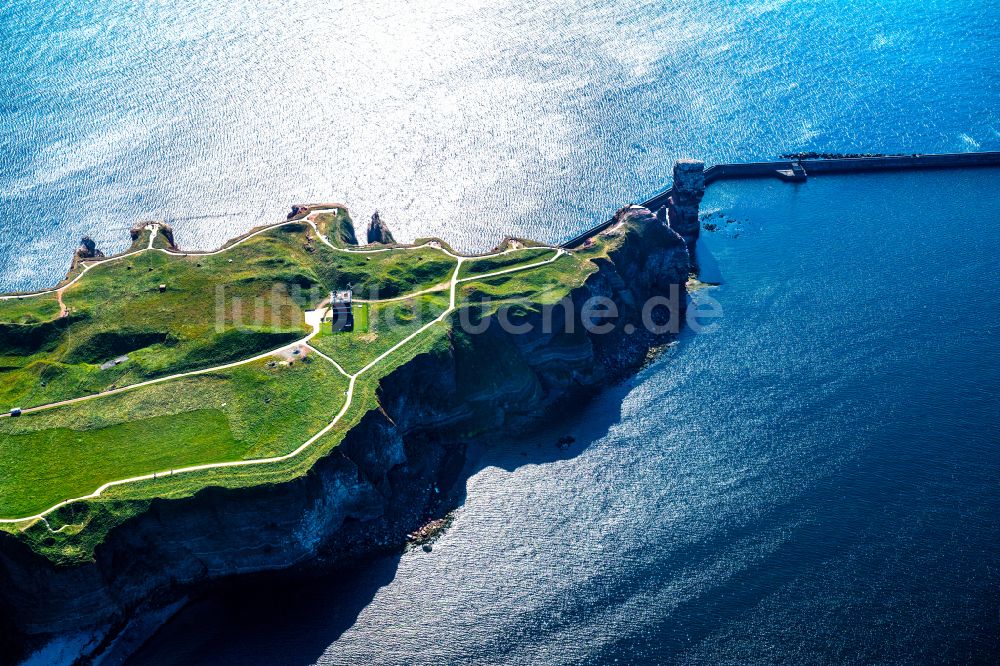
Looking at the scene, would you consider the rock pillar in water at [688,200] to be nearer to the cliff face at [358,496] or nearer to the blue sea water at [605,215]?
the blue sea water at [605,215]

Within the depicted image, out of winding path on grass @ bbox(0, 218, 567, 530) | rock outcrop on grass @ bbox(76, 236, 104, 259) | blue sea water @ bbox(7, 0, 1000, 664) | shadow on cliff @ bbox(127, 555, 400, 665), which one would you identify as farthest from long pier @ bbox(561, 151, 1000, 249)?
rock outcrop on grass @ bbox(76, 236, 104, 259)

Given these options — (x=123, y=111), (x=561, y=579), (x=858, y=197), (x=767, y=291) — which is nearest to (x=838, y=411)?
(x=767, y=291)

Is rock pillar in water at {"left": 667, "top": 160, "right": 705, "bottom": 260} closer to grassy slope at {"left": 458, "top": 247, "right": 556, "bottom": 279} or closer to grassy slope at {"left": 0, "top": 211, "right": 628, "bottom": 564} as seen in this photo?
grassy slope at {"left": 0, "top": 211, "right": 628, "bottom": 564}

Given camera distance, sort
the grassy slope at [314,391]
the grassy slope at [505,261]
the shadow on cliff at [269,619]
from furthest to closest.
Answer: the grassy slope at [505,261], the grassy slope at [314,391], the shadow on cliff at [269,619]

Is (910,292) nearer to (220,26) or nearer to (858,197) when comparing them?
(858,197)

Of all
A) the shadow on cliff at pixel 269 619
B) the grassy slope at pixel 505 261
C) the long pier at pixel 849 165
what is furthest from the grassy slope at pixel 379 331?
the long pier at pixel 849 165

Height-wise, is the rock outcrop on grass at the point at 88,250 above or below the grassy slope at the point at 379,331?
above
